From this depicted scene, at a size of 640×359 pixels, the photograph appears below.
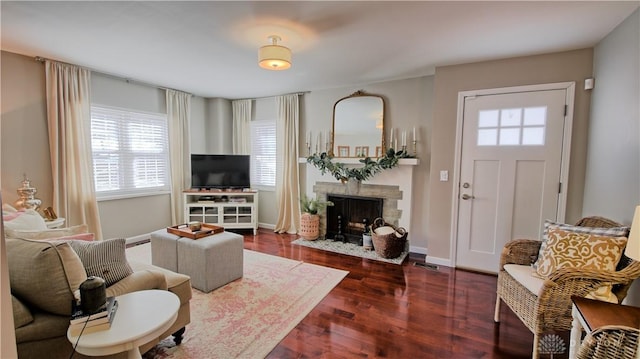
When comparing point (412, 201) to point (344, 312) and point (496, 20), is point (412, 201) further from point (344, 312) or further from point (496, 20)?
point (496, 20)

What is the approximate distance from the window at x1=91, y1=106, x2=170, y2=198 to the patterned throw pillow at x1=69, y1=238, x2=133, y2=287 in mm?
2747

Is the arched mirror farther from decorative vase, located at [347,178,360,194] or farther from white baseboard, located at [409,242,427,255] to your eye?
white baseboard, located at [409,242,427,255]

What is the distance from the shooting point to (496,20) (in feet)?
7.34

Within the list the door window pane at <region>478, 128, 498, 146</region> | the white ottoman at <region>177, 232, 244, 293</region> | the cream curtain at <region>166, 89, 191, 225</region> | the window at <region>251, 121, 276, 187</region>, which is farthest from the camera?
the window at <region>251, 121, 276, 187</region>

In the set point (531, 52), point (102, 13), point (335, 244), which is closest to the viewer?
point (102, 13)

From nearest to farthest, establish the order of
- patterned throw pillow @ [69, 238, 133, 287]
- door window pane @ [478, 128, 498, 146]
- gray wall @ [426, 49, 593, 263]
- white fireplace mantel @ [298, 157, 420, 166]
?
patterned throw pillow @ [69, 238, 133, 287] → gray wall @ [426, 49, 593, 263] → door window pane @ [478, 128, 498, 146] → white fireplace mantel @ [298, 157, 420, 166]

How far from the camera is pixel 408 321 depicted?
2.32m

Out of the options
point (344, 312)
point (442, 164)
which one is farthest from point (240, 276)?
point (442, 164)

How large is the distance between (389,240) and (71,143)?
4081mm

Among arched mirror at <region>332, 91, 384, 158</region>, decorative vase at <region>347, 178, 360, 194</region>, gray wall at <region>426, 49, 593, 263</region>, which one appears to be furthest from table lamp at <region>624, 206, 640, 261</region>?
decorative vase at <region>347, 178, 360, 194</region>

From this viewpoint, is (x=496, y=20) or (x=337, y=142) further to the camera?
(x=337, y=142)

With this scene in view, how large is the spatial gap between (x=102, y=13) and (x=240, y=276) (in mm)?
2574

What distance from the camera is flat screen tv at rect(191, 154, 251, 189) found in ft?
15.7

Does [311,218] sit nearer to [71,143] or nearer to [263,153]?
[263,153]
